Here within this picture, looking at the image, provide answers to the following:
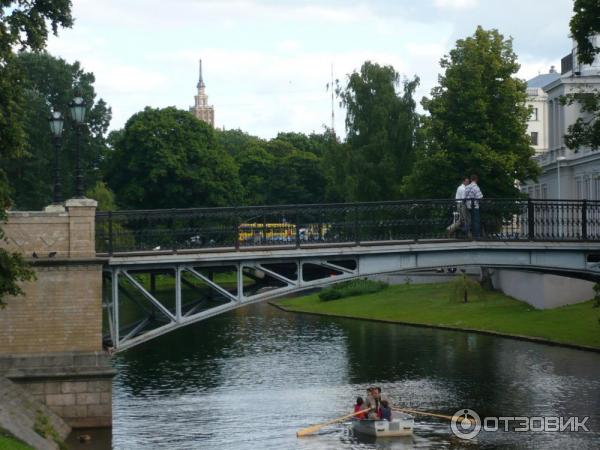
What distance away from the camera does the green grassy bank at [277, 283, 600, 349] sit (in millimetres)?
53375

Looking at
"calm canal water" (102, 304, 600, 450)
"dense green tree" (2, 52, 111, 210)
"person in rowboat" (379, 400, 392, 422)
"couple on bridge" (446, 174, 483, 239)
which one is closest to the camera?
"calm canal water" (102, 304, 600, 450)

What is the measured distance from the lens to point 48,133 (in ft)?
300

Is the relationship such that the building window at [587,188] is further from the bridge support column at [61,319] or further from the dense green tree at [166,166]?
the bridge support column at [61,319]

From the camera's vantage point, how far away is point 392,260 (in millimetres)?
36688

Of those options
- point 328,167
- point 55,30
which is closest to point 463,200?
point 55,30

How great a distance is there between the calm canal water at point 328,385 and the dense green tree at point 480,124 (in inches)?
322

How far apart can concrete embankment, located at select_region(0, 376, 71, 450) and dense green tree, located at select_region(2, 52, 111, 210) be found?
183ft

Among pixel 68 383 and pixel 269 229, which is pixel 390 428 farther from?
pixel 68 383

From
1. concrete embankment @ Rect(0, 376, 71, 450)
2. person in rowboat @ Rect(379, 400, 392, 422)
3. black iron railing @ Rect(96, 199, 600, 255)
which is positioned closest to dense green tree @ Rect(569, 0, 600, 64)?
black iron railing @ Rect(96, 199, 600, 255)

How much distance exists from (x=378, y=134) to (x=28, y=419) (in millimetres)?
57958

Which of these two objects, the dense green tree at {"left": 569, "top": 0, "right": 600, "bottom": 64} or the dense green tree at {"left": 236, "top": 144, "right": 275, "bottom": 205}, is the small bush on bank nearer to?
the dense green tree at {"left": 236, "top": 144, "right": 275, "bottom": 205}

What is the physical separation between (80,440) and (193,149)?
225ft

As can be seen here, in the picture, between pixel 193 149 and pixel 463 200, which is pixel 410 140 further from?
pixel 463 200

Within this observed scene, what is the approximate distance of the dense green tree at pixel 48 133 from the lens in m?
90.7
